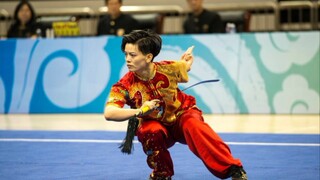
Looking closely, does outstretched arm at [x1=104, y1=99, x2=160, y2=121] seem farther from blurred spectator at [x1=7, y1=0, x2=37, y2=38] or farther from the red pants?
blurred spectator at [x1=7, y1=0, x2=37, y2=38]

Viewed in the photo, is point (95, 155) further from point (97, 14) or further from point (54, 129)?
point (97, 14)

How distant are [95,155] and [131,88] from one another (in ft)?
6.64

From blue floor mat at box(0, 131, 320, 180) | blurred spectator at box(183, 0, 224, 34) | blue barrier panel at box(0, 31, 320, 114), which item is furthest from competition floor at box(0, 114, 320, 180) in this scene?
blurred spectator at box(183, 0, 224, 34)

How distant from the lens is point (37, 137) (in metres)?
8.47

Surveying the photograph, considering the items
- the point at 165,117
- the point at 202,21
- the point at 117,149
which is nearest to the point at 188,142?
the point at 165,117

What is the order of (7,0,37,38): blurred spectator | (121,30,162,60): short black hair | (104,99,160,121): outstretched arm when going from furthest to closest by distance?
1. (7,0,37,38): blurred spectator
2. (121,30,162,60): short black hair
3. (104,99,160,121): outstretched arm

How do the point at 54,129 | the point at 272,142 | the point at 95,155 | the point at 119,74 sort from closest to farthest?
the point at 95,155
the point at 272,142
the point at 54,129
the point at 119,74

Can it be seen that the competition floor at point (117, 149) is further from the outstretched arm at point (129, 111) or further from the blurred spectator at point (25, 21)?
the blurred spectator at point (25, 21)

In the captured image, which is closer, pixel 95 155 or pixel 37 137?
pixel 95 155

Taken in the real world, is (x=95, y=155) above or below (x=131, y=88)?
below

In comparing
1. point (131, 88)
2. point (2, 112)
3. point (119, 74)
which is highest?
point (131, 88)

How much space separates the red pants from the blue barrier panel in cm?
521

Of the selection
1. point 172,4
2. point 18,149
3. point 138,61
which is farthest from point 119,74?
point 138,61

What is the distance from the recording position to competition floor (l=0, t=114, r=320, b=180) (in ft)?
19.6
